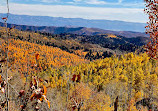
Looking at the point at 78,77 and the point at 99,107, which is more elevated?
the point at 78,77

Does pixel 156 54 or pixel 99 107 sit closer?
pixel 156 54

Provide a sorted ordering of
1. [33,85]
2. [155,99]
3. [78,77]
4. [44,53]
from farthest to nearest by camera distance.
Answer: [44,53] < [155,99] < [78,77] < [33,85]

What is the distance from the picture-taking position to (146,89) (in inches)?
2190

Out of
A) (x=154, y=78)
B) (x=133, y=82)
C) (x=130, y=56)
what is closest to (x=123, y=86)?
(x=133, y=82)

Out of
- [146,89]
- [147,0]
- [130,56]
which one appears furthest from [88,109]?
[130,56]

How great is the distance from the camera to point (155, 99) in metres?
45.8

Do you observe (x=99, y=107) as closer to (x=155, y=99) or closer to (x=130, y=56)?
(x=155, y=99)

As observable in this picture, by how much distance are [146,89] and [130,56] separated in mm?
66265

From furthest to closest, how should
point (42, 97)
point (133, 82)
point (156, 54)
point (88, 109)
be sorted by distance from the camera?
point (133, 82) → point (88, 109) → point (156, 54) → point (42, 97)

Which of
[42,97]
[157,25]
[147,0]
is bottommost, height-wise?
[42,97]

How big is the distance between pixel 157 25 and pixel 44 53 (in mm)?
192651

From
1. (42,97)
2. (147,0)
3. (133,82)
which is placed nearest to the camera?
(42,97)

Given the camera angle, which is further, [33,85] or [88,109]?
[88,109]

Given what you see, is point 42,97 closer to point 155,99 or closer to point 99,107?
point 99,107
